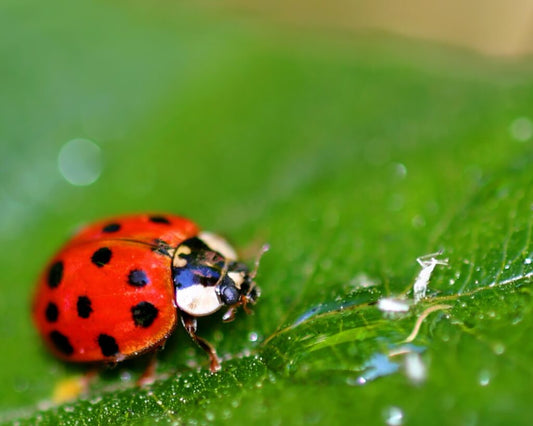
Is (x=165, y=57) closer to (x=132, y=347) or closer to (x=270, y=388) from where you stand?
(x=132, y=347)

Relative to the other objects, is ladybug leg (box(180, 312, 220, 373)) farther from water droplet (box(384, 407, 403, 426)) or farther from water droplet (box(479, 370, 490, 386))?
water droplet (box(479, 370, 490, 386))

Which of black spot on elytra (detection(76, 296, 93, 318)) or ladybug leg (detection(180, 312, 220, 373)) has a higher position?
black spot on elytra (detection(76, 296, 93, 318))

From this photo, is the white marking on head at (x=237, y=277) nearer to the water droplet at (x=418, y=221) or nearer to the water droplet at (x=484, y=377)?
the water droplet at (x=418, y=221)

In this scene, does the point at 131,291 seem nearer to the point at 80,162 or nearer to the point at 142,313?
the point at 142,313

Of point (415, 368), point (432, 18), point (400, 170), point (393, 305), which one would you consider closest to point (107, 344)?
point (393, 305)

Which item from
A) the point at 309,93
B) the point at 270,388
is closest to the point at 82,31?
the point at 309,93

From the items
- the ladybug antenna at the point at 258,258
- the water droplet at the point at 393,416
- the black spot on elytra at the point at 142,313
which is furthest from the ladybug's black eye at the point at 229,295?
the water droplet at the point at 393,416

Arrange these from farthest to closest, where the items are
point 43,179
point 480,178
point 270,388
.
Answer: point 43,179
point 480,178
point 270,388

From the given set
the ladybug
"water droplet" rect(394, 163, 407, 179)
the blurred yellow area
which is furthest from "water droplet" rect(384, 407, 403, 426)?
the blurred yellow area
